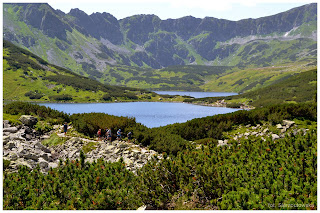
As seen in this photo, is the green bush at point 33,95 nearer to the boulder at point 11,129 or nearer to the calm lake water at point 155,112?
the calm lake water at point 155,112

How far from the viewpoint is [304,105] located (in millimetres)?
33531

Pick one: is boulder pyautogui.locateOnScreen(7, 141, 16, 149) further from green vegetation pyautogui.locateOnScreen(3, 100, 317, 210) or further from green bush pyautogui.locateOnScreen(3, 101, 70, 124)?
green bush pyautogui.locateOnScreen(3, 101, 70, 124)

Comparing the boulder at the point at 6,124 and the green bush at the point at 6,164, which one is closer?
the green bush at the point at 6,164

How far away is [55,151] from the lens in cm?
2745

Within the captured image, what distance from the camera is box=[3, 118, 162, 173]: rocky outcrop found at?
2091cm

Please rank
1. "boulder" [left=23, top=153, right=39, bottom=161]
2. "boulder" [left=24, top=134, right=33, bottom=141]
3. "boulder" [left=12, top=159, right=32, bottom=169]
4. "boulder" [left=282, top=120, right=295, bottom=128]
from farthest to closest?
1. "boulder" [left=282, top=120, right=295, bottom=128]
2. "boulder" [left=24, top=134, right=33, bottom=141]
3. "boulder" [left=23, top=153, right=39, bottom=161]
4. "boulder" [left=12, top=159, right=32, bottom=169]

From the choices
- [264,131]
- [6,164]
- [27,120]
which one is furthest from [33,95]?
[264,131]

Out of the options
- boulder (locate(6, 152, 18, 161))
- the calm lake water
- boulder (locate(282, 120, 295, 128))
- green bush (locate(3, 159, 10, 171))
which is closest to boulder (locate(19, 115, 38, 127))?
boulder (locate(6, 152, 18, 161))

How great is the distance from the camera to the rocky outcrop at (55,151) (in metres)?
20.9

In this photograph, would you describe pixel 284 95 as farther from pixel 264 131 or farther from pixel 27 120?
pixel 27 120

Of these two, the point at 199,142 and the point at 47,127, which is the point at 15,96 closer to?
the point at 47,127

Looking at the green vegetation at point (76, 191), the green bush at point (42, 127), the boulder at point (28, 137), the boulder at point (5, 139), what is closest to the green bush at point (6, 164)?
the green vegetation at point (76, 191)

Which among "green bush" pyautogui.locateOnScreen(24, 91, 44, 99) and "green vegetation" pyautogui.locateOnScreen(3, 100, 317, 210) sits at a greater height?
"green bush" pyautogui.locateOnScreen(24, 91, 44, 99)

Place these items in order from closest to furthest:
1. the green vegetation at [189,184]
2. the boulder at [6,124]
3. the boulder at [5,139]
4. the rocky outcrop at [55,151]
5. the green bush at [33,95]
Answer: the green vegetation at [189,184]
the rocky outcrop at [55,151]
the boulder at [5,139]
the boulder at [6,124]
the green bush at [33,95]
